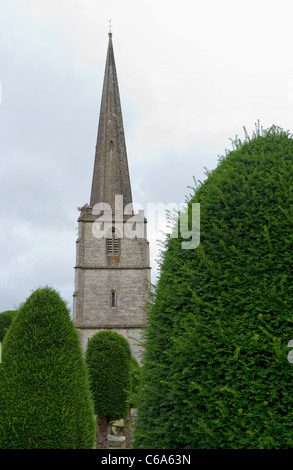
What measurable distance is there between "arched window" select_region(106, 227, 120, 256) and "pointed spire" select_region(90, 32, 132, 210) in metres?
3.65

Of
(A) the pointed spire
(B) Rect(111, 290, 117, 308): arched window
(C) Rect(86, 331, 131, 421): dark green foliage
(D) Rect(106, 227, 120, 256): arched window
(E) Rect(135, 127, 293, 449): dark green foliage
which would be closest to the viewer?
(E) Rect(135, 127, 293, 449): dark green foliage

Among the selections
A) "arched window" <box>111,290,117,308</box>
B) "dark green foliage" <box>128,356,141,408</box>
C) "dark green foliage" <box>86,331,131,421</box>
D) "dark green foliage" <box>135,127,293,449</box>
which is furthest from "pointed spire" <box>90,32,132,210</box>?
"dark green foliage" <box>135,127,293,449</box>

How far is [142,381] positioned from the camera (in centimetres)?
471

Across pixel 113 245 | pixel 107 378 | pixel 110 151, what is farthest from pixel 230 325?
pixel 110 151

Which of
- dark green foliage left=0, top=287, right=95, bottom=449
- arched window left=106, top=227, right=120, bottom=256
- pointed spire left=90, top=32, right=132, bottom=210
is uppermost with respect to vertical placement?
pointed spire left=90, top=32, right=132, bottom=210

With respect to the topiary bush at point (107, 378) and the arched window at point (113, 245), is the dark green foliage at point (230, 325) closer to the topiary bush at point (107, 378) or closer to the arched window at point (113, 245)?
the topiary bush at point (107, 378)

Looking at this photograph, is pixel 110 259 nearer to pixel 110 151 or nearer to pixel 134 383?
pixel 110 151

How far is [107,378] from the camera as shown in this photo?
60.6 ft

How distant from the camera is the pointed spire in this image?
48156 mm

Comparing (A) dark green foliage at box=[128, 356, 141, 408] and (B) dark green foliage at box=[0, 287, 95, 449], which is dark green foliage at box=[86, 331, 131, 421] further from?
(B) dark green foliage at box=[0, 287, 95, 449]

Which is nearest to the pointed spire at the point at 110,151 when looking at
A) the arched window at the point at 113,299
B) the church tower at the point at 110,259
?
the church tower at the point at 110,259

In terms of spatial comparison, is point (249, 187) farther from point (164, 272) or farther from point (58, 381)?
point (58, 381)

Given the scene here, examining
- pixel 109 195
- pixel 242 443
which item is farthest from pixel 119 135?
pixel 242 443

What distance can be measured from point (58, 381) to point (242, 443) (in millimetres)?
3883
